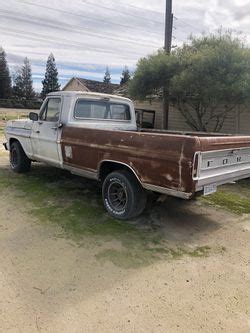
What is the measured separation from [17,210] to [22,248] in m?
1.51

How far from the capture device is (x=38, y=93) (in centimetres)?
7912

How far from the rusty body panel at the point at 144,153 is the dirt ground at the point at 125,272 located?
832 millimetres

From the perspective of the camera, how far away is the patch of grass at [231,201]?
21.0 feet

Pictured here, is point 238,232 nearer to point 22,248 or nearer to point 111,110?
point 22,248

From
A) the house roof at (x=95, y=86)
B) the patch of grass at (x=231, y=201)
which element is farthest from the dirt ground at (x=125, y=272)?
the house roof at (x=95, y=86)

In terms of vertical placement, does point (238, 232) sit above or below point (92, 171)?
below

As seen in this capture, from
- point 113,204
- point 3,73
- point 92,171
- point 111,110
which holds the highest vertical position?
point 3,73

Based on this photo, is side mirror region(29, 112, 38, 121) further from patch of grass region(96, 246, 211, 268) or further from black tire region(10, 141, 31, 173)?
patch of grass region(96, 246, 211, 268)

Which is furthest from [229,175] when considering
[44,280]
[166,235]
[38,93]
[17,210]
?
[38,93]

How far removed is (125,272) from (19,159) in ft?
17.3

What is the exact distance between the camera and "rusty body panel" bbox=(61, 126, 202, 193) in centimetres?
436

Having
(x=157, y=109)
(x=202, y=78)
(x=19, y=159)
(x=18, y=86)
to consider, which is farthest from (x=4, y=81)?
(x=19, y=159)

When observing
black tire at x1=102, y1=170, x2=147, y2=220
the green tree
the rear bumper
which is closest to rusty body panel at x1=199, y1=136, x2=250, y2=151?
the rear bumper

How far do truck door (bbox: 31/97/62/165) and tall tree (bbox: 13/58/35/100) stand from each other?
67.8 meters
